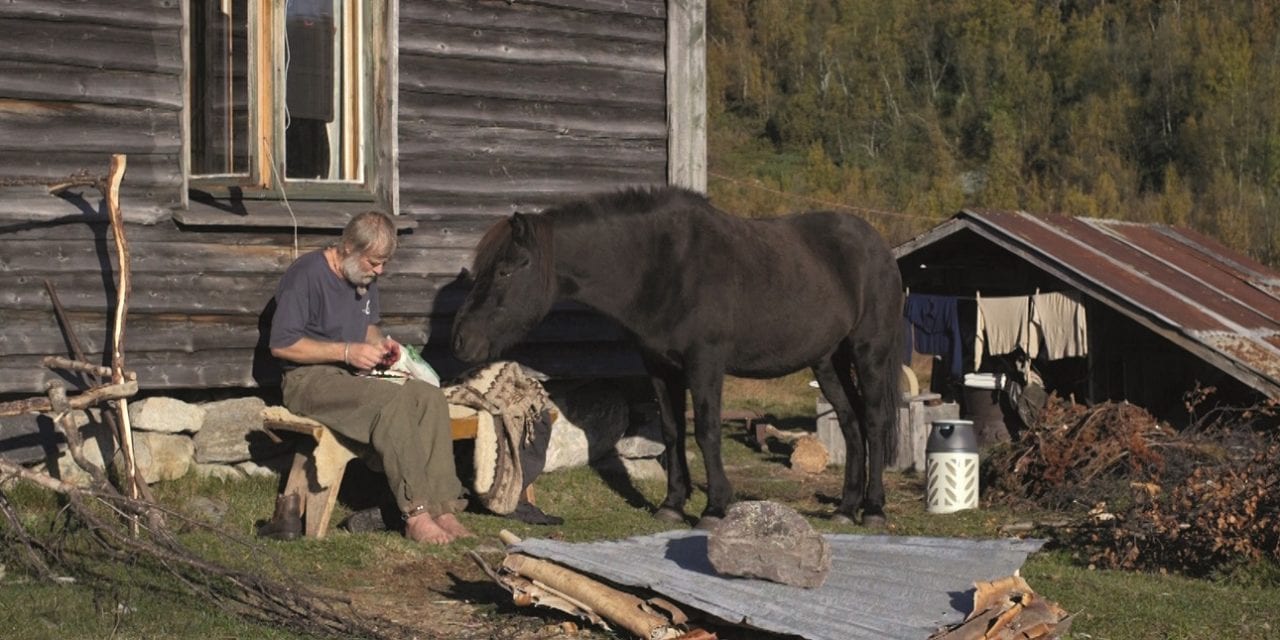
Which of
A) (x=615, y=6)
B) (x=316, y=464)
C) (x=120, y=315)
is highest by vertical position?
(x=615, y=6)

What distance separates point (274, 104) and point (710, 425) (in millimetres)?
2972

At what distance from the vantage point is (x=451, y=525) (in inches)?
327

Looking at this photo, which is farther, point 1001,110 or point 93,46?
point 1001,110

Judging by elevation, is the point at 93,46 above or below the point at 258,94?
above

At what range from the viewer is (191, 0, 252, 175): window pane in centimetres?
899

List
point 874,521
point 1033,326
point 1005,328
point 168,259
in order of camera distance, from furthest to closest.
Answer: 1. point 1005,328
2. point 1033,326
3. point 874,521
4. point 168,259

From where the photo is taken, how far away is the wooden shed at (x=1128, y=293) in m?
12.7

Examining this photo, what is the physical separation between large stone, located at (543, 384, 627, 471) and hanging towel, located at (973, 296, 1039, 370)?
5100 millimetres

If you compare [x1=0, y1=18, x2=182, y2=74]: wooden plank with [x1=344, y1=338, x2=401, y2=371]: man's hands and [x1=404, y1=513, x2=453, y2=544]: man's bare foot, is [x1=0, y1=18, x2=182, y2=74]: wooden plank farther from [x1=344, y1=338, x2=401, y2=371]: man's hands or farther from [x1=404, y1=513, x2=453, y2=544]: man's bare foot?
[x1=404, y1=513, x2=453, y2=544]: man's bare foot

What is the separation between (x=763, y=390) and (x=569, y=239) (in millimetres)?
12418

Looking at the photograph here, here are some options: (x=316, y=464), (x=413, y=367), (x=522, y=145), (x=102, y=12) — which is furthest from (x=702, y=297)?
(x=102, y=12)

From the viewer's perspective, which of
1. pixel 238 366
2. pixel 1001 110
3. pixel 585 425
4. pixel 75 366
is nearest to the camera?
pixel 75 366

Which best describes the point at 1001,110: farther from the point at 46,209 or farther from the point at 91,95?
Result: the point at 46,209

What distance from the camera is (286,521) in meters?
8.22
